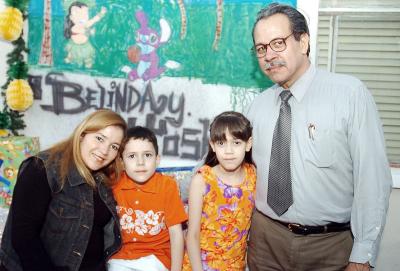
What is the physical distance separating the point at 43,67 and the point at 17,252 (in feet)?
6.47

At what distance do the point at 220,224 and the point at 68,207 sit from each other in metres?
0.81

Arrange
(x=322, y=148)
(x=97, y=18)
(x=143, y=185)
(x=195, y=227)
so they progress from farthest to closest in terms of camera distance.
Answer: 1. (x=97, y=18)
2. (x=143, y=185)
3. (x=195, y=227)
4. (x=322, y=148)

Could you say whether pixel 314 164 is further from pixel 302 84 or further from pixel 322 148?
pixel 302 84

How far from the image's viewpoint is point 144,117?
11.6 feet

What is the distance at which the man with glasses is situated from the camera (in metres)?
2.07

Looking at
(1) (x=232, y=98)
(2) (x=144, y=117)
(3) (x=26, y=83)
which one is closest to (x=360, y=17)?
(1) (x=232, y=98)

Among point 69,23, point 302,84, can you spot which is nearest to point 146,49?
point 69,23

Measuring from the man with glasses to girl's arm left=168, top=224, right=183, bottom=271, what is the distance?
0.47 meters

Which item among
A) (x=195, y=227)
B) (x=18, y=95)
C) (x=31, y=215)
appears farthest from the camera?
(x=18, y=95)

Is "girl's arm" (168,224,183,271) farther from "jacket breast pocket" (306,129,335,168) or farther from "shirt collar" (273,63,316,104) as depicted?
"shirt collar" (273,63,316,104)

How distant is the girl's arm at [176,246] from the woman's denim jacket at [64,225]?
0.45 m

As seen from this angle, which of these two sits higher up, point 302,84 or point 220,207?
point 302,84

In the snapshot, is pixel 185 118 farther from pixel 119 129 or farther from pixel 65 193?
pixel 65 193

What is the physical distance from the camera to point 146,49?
3486mm
